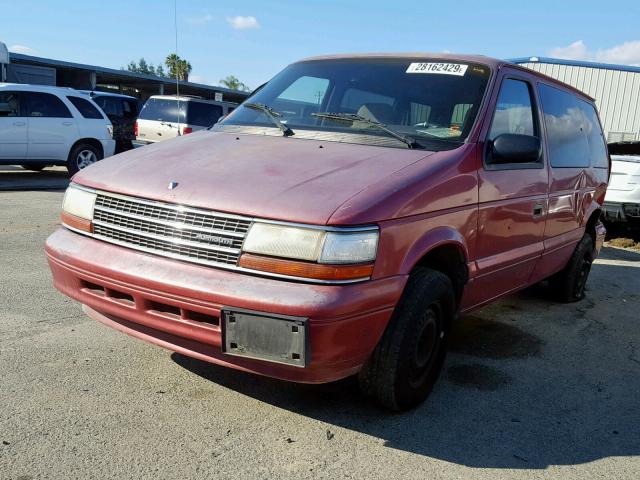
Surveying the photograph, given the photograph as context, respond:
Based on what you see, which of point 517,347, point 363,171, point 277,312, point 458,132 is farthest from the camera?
point 517,347

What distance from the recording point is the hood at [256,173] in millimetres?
2637

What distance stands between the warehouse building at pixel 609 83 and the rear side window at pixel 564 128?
14995 mm

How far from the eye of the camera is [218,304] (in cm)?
254

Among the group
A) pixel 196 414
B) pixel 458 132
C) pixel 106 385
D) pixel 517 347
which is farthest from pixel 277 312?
pixel 517 347

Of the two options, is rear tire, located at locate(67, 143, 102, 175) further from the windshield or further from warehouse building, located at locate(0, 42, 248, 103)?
the windshield

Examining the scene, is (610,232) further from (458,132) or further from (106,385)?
(106,385)

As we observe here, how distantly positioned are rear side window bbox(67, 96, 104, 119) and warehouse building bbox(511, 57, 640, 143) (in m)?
13.2

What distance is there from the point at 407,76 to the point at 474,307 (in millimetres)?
1486

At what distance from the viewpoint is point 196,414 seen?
294 cm

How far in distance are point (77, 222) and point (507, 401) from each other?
8.17ft

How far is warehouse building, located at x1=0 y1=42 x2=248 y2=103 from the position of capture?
23128 millimetres

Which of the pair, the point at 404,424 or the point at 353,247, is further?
the point at 404,424

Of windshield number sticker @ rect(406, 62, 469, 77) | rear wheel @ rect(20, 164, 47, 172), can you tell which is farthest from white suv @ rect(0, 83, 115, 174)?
windshield number sticker @ rect(406, 62, 469, 77)

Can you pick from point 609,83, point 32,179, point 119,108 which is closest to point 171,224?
point 32,179
